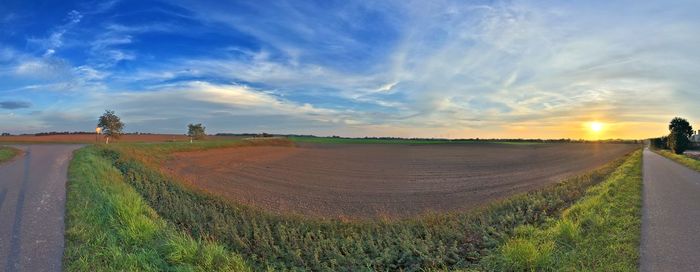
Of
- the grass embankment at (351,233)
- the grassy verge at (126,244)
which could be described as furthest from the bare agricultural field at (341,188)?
the grassy verge at (126,244)

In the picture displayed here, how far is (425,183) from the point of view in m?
24.9

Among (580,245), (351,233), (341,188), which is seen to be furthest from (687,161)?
(351,233)

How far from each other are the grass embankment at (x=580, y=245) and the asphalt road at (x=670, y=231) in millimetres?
201

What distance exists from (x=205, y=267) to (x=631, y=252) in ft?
25.5

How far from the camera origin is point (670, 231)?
8.64 metres

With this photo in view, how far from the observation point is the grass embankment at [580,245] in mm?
6570

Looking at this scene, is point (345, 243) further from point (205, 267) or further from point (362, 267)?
point (205, 267)

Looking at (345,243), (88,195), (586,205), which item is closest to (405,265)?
(345,243)

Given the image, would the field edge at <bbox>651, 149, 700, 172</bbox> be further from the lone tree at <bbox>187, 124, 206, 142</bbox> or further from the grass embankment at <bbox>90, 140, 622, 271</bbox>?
the lone tree at <bbox>187, 124, 206, 142</bbox>

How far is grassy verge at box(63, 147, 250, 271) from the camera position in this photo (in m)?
6.86

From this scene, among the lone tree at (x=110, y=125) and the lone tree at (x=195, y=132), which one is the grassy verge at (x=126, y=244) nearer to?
the lone tree at (x=110, y=125)

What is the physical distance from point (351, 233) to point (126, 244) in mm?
5785

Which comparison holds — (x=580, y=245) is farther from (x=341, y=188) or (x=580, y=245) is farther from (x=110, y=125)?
(x=110, y=125)

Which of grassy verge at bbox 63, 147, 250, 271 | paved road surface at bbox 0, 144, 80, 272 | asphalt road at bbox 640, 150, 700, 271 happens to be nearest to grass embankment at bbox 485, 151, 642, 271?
asphalt road at bbox 640, 150, 700, 271
